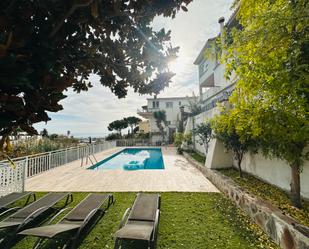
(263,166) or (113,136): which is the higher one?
(113,136)

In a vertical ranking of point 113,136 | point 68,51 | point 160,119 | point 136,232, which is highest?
point 160,119

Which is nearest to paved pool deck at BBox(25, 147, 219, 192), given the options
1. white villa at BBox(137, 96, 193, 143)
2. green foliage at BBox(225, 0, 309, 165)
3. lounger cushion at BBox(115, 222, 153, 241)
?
lounger cushion at BBox(115, 222, 153, 241)

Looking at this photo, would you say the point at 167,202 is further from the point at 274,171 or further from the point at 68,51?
the point at 68,51

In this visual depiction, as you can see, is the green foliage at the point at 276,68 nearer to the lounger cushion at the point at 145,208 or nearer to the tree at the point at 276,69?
the tree at the point at 276,69

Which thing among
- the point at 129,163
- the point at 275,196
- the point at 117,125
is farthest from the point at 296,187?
the point at 117,125

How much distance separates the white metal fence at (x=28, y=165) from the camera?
6.06m

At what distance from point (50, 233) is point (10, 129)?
2.44 meters

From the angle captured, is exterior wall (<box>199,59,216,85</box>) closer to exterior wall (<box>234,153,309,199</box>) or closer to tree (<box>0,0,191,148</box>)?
exterior wall (<box>234,153,309,199</box>)

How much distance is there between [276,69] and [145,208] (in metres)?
3.82

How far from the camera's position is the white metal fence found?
6.06 metres

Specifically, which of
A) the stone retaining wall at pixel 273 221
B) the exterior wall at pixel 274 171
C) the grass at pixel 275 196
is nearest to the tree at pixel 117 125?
the exterior wall at pixel 274 171

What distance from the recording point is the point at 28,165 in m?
8.31

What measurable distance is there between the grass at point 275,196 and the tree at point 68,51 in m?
3.87

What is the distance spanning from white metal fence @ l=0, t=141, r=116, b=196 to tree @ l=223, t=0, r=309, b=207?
451 centimetres
